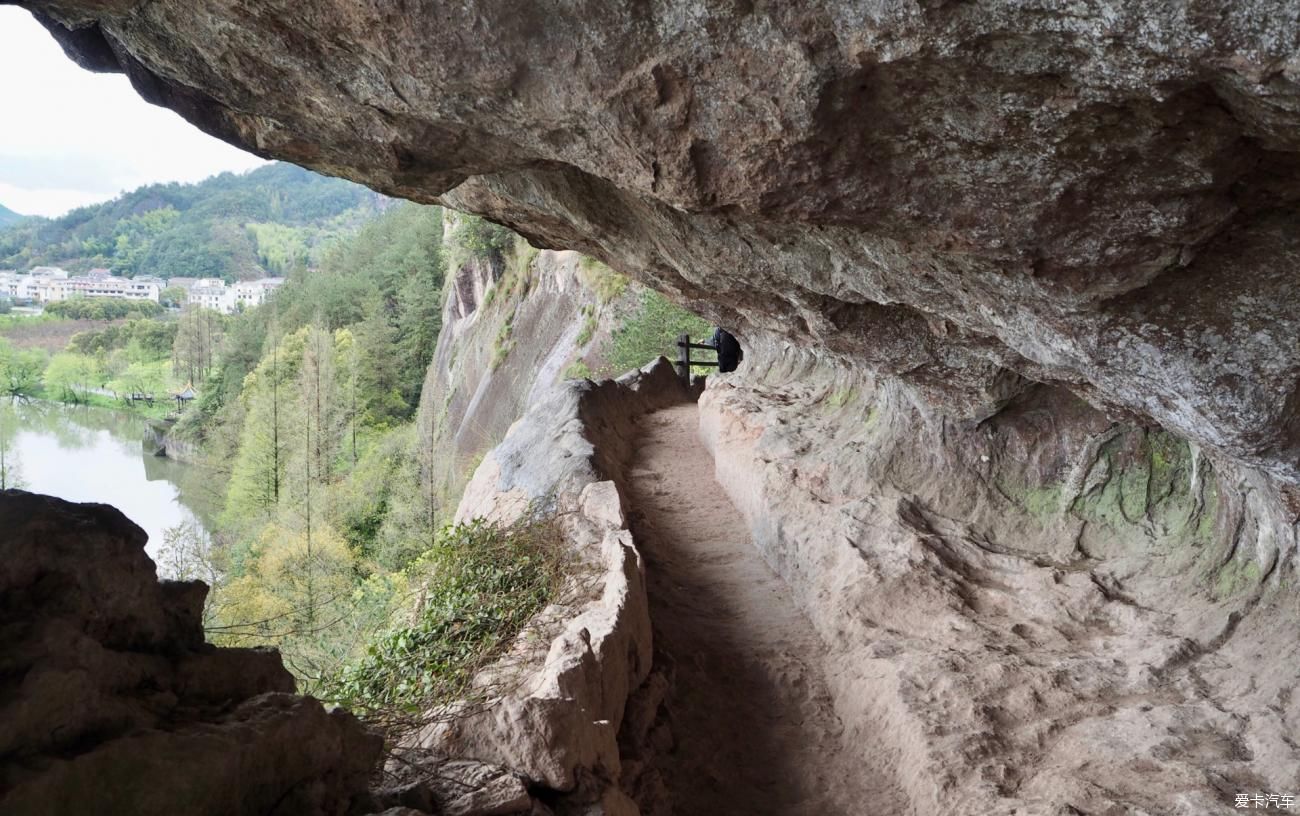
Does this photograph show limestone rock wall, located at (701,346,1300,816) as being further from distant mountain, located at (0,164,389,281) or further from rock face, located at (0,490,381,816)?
distant mountain, located at (0,164,389,281)

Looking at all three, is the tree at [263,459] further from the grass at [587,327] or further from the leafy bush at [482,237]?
the grass at [587,327]

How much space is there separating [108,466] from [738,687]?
3427 cm

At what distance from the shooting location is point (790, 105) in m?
3.26

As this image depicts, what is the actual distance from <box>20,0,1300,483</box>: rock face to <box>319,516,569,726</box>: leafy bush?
121 inches

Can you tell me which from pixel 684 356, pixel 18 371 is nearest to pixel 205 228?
pixel 18 371

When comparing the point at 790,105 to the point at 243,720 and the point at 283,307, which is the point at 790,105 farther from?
the point at 283,307

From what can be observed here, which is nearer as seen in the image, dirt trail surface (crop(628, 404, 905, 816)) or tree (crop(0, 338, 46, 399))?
dirt trail surface (crop(628, 404, 905, 816))

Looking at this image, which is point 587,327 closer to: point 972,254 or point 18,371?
point 18,371

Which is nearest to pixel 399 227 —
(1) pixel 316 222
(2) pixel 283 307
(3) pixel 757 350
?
(2) pixel 283 307

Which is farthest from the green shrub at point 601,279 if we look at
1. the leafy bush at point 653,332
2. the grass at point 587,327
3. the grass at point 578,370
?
the grass at point 578,370

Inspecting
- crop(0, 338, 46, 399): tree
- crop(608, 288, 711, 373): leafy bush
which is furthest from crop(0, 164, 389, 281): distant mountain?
crop(608, 288, 711, 373): leafy bush

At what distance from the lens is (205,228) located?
57625 mm

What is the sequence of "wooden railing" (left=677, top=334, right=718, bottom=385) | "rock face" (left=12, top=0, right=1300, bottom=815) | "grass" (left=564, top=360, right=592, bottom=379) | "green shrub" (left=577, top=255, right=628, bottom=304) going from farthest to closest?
"green shrub" (left=577, top=255, right=628, bottom=304) → "grass" (left=564, top=360, right=592, bottom=379) → "wooden railing" (left=677, top=334, right=718, bottom=385) → "rock face" (left=12, top=0, right=1300, bottom=815)

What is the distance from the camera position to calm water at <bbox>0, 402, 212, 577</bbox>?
898 inches
